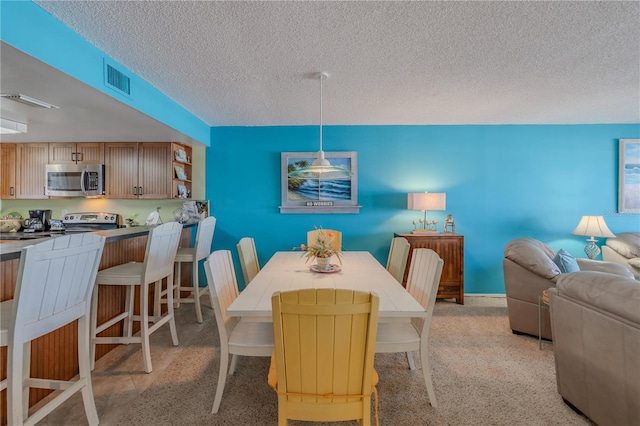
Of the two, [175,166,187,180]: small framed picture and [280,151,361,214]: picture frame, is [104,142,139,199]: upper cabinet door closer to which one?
[175,166,187,180]: small framed picture

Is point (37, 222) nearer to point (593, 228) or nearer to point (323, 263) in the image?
point (323, 263)

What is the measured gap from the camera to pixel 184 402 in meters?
1.84

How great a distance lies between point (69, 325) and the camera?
2.06m

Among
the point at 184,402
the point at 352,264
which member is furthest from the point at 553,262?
the point at 184,402

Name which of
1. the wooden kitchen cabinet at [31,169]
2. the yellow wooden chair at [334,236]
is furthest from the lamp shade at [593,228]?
the wooden kitchen cabinet at [31,169]

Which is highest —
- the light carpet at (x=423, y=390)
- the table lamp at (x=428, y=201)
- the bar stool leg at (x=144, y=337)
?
the table lamp at (x=428, y=201)

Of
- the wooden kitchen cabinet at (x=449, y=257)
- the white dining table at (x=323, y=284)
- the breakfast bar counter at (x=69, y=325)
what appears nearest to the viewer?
the white dining table at (x=323, y=284)

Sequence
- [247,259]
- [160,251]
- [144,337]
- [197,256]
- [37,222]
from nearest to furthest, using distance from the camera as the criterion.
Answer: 1. [144,337]
2. [160,251]
3. [247,259]
4. [197,256]
5. [37,222]

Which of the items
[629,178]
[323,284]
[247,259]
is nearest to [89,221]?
[247,259]

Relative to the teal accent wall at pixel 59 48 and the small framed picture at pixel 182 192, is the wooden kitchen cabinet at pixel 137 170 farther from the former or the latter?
the teal accent wall at pixel 59 48

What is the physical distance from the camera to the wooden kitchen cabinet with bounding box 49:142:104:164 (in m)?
4.03

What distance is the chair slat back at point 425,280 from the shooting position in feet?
5.73

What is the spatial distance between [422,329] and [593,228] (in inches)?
128

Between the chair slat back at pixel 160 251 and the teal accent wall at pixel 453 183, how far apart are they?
5.20ft
